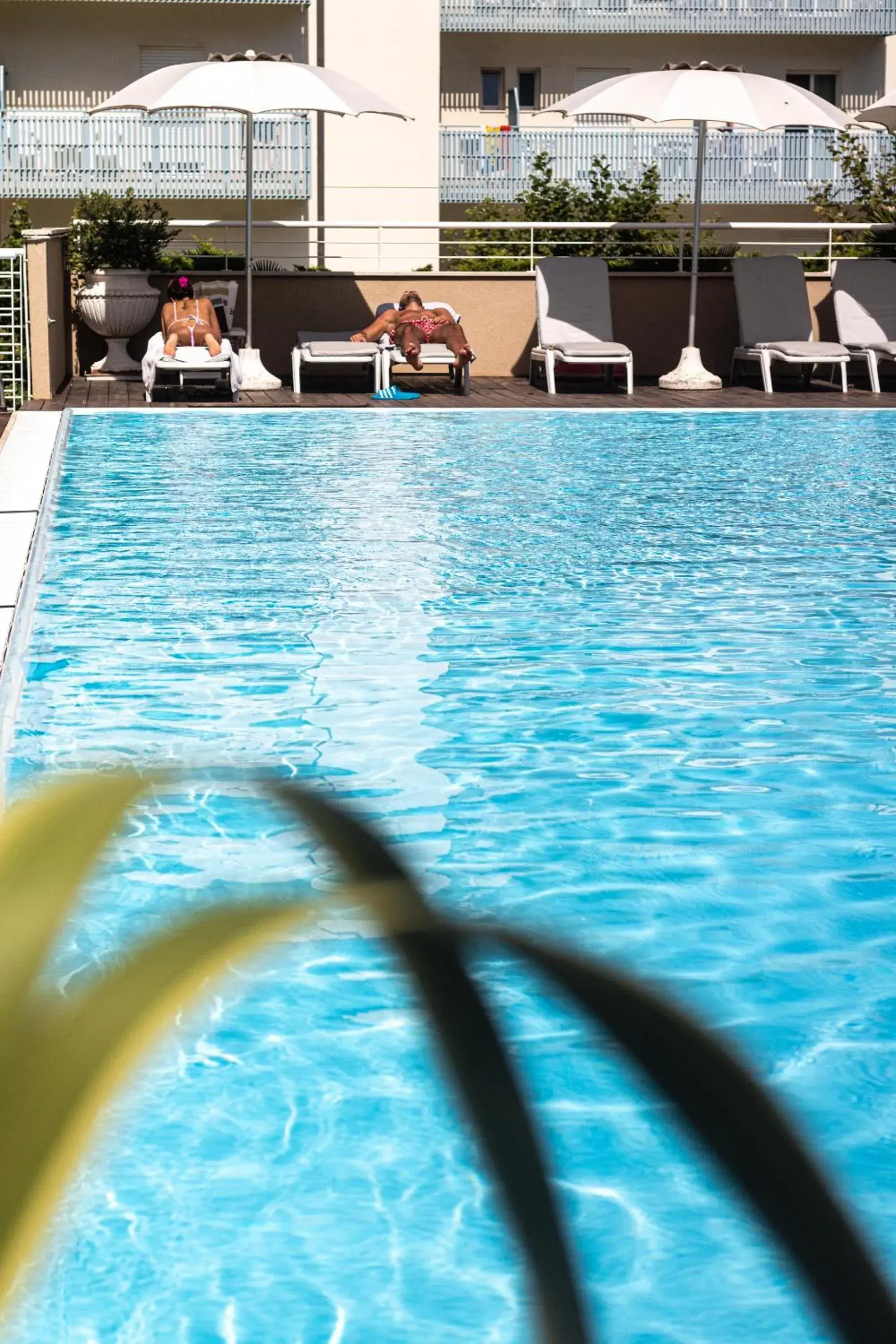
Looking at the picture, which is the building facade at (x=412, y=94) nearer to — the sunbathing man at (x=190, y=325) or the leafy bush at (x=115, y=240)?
the leafy bush at (x=115, y=240)

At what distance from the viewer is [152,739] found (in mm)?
5156

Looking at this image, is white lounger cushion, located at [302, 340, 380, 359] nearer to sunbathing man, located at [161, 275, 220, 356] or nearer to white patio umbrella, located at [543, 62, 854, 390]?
sunbathing man, located at [161, 275, 220, 356]

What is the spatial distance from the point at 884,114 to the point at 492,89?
70.8 feet

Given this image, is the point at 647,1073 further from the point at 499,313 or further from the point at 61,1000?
the point at 499,313

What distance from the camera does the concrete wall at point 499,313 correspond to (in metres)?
16.3

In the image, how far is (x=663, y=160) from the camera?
33.8 meters

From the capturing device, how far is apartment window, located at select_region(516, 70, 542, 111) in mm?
35500

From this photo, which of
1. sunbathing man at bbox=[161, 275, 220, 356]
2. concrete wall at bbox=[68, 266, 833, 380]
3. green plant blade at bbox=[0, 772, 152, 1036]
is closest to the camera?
green plant blade at bbox=[0, 772, 152, 1036]

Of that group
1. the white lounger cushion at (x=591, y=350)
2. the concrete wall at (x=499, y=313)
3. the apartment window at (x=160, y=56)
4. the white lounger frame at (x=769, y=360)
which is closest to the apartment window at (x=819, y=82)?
the apartment window at (x=160, y=56)

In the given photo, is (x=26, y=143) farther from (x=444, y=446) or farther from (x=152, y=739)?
(x=152, y=739)

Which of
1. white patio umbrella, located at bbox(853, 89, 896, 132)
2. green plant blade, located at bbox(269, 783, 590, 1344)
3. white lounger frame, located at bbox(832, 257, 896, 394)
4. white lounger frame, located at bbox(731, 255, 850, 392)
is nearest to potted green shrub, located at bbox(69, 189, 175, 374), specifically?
white lounger frame, located at bbox(731, 255, 850, 392)

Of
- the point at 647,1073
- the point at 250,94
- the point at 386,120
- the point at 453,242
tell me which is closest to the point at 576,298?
the point at 250,94

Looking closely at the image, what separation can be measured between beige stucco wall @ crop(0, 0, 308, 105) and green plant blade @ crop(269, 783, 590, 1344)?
104ft

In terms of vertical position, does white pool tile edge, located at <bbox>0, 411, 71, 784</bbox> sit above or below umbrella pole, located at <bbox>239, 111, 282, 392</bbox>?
below
